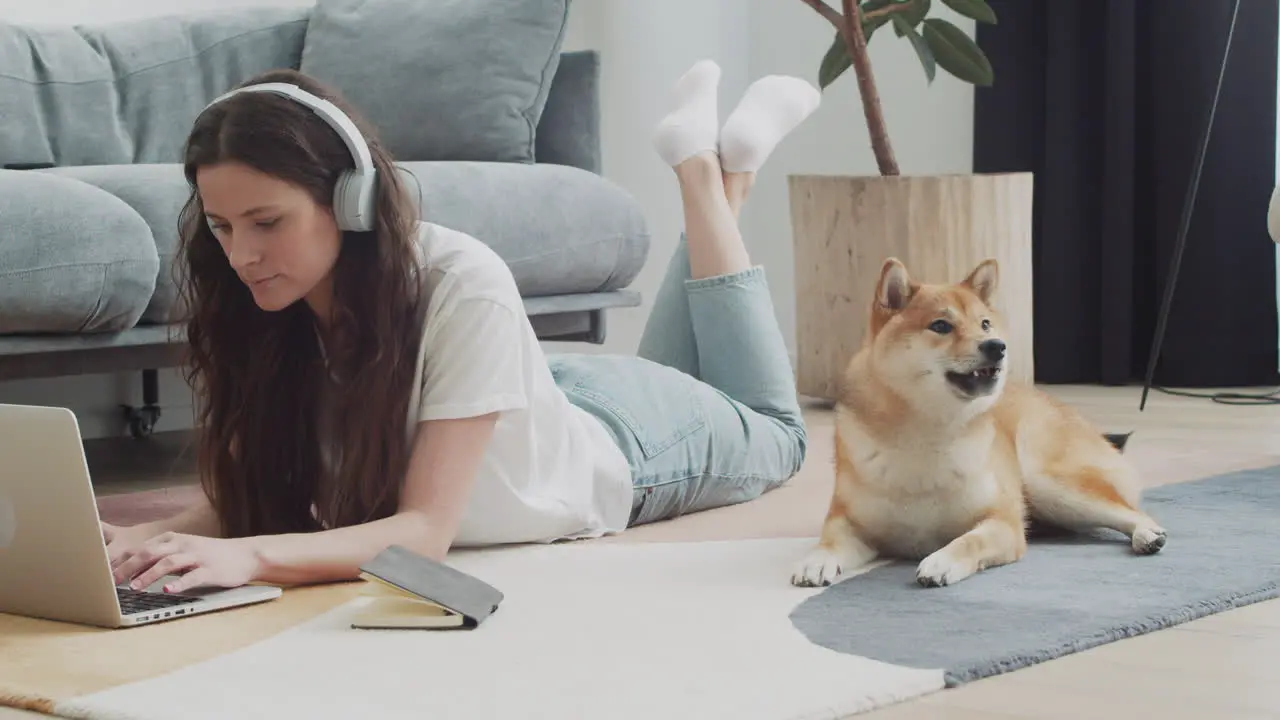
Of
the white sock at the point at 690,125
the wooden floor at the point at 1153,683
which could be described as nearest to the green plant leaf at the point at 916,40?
the white sock at the point at 690,125

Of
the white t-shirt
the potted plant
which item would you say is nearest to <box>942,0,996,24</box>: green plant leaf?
the potted plant

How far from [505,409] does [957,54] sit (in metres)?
2.04

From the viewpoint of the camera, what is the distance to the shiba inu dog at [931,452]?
1803mm

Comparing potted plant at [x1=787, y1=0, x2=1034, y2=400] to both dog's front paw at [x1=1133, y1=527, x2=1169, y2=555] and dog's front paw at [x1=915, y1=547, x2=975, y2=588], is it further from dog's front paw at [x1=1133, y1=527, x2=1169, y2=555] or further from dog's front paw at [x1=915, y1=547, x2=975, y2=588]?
dog's front paw at [x1=915, y1=547, x2=975, y2=588]

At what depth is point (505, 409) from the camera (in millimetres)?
1774

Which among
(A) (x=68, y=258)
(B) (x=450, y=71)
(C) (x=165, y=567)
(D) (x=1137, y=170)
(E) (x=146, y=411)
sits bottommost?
(E) (x=146, y=411)

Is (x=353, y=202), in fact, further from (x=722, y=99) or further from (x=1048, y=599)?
(x=722, y=99)

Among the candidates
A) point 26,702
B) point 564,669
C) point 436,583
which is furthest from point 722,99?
point 26,702

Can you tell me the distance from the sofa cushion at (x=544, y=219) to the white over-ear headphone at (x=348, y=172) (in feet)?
3.35

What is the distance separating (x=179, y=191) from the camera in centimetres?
256

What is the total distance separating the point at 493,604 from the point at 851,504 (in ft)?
1.55

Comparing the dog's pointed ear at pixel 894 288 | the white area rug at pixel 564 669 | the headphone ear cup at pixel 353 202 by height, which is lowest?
the white area rug at pixel 564 669

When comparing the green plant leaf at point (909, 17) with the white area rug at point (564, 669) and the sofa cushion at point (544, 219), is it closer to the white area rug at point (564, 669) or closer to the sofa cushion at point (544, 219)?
the sofa cushion at point (544, 219)

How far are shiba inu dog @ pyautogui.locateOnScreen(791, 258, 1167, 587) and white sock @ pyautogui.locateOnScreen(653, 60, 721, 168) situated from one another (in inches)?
28.1
